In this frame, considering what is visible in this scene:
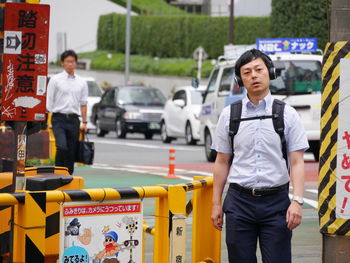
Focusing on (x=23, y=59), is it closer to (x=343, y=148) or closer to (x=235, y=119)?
(x=235, y=119)

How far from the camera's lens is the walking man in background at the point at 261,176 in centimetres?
652

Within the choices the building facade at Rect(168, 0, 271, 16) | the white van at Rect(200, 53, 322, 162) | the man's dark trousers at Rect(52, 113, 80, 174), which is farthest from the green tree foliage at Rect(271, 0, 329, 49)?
the man's dark trousers at Rect(52, 113, 80, 174)

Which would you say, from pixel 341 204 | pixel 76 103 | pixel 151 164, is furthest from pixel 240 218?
pixel 151 164

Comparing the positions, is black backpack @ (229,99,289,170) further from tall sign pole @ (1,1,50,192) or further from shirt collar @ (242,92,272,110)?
tall sign pole @ (1,1,50,192)

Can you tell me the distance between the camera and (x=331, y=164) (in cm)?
769

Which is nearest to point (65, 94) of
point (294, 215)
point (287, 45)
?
point (294, 215)

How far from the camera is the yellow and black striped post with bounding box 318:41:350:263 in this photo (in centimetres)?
766

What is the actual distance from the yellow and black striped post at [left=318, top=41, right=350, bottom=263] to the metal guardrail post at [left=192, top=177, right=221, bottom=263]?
1.02 metres

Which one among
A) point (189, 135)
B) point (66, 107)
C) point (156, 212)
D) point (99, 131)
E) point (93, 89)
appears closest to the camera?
point (156, 212)

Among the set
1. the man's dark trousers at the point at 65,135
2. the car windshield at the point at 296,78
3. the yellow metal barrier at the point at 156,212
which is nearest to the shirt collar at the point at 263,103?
the yellow metal barrier at the point at 156,212

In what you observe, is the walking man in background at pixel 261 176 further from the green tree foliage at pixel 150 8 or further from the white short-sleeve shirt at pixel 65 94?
the green tree foliage at pixel 150 8

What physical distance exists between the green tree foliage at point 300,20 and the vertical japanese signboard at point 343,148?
1337 inches

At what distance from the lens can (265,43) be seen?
23.5m

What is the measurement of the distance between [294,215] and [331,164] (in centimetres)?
138
